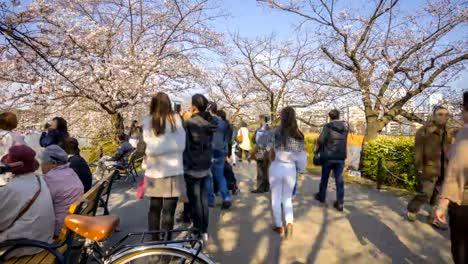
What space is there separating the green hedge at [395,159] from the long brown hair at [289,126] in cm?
524

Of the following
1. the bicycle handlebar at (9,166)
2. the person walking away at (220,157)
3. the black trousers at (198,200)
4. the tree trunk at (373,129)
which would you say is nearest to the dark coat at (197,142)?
the black trousers at (198,200)

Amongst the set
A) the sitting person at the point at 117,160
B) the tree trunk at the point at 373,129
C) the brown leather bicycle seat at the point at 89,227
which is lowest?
the sitting person at the point at 117,160

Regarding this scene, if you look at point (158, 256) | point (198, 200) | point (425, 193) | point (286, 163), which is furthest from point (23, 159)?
point (425, 193)

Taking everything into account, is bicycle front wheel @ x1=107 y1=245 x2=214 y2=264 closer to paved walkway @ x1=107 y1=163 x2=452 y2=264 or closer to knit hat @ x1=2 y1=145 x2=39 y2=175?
knit hat @ x1=2 y1=145 x2=39 y2=175

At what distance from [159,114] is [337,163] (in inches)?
132

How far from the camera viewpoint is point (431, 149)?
4.46 m

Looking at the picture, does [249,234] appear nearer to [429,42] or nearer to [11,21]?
[11,21]

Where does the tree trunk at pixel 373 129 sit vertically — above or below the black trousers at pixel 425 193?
above

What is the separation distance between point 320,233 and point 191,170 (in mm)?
1968

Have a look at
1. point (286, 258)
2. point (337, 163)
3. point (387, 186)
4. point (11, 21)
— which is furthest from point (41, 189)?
point (387, 186)

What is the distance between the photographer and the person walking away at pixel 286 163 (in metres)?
4.20

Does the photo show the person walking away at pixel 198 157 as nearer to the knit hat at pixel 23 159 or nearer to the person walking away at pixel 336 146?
the knit hat at pixel 23 159

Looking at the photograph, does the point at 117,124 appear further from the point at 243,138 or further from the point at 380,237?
the point at 380,237

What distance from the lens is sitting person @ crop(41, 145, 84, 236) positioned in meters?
2.98
